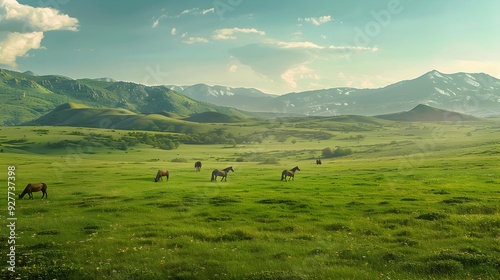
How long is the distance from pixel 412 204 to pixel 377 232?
11.6 m

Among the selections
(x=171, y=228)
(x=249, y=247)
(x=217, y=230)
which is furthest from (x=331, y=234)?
(x=171, y=228)

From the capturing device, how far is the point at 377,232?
2495 cm

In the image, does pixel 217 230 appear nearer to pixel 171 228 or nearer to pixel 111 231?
pixel 171 228

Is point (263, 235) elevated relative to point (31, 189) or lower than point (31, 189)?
lower

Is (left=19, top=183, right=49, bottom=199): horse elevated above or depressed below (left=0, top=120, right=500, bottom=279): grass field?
above

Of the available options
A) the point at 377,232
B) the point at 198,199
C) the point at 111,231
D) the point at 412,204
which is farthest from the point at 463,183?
the point at 111,231

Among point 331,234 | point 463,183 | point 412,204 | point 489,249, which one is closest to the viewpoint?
point 489,249

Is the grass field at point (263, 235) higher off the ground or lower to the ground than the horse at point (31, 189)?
lower

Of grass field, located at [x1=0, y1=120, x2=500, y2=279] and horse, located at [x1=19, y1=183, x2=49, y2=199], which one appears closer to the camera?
grass field, located at [x1=0, y1=120, x2=500, y2=279]

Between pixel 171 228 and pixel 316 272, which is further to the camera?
pixel 171 228

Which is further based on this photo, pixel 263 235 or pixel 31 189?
pixel 31 189

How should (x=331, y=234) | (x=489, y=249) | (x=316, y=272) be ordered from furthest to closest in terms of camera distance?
1. (x=331, y=234)
2. (x=489, y=249)
3. (x=316, y=272)

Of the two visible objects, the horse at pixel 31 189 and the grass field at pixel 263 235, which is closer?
the grass field at pixel 263 235

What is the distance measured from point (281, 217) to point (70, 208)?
22.4 metres
